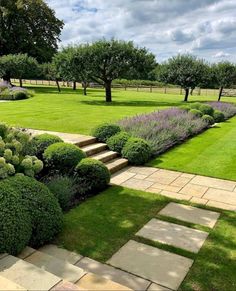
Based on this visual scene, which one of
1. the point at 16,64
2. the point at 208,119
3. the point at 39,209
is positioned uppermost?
the point at 16,64

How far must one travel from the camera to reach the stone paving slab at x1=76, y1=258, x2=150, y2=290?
304 cm

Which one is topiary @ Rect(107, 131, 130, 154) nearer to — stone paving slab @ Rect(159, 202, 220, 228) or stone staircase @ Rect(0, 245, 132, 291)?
stone paving slab @ Rect(159, 202, 220, 228)

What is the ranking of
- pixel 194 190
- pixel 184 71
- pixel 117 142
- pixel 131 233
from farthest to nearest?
pixel 184 71, pixel 117 142, pixel 194 190, pixel 131 233

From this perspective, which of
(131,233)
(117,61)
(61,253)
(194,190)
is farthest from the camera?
(117,61)

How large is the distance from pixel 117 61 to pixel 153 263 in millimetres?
17031

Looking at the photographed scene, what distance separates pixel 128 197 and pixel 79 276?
2.62 m

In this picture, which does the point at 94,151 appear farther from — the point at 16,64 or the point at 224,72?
the point at 16,64

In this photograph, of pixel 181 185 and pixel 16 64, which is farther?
pixel 16 64

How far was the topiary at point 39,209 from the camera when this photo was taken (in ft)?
11.8

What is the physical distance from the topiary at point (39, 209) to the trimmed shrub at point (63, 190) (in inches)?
31.8

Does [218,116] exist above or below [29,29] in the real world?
below

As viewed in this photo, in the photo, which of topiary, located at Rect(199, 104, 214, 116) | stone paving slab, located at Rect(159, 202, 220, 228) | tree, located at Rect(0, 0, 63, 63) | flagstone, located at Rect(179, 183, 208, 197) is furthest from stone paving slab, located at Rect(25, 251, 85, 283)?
tree, located at Rect(0, 0, 63, 63)

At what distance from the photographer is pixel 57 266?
3068 millimetres

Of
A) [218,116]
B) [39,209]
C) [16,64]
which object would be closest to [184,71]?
[218,116]
